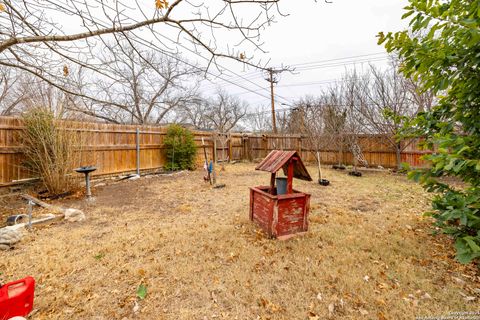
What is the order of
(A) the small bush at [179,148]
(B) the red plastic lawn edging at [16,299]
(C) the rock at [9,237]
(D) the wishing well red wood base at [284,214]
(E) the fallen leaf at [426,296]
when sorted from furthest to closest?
(A) the small bush at [179,148] < (D) the wishing well red wood base at [284,214] < (C) the rock at [9,237] < (E) the fallen leaf at [426,296] < (B) the red plastic lawn edging at [16,299]

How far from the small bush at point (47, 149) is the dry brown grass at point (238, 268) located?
6.30 feet

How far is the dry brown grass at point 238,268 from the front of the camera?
196 cm

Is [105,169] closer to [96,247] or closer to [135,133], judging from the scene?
[135,133]

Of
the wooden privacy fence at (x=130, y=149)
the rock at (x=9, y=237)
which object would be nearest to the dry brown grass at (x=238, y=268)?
the rock at (x=9, y=237)

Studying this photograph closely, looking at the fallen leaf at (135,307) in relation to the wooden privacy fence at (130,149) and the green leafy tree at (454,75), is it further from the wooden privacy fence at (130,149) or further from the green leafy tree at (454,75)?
the wooden privacy fence at (130,149)

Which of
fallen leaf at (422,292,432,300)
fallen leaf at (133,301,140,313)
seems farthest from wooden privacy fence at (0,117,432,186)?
fallen leaf at (422,292,432,300)

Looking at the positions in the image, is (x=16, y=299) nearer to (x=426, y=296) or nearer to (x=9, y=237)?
(x=9, y=237)

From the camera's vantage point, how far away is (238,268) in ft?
8.32

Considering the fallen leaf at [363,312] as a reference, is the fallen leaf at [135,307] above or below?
below

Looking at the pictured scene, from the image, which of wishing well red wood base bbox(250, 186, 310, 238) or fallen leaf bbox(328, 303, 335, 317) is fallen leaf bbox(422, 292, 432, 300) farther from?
wishing well red wood base bbox(250, 186, 310, 238)

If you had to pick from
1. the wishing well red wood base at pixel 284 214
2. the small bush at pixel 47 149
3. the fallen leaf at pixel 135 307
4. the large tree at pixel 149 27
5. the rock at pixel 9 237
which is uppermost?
the large tree at pixel 149 27

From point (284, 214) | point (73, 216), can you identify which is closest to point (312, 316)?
point (284, 214)

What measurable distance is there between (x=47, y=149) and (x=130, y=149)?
9.50 ft

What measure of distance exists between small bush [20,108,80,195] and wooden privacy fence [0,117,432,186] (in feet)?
0.84
